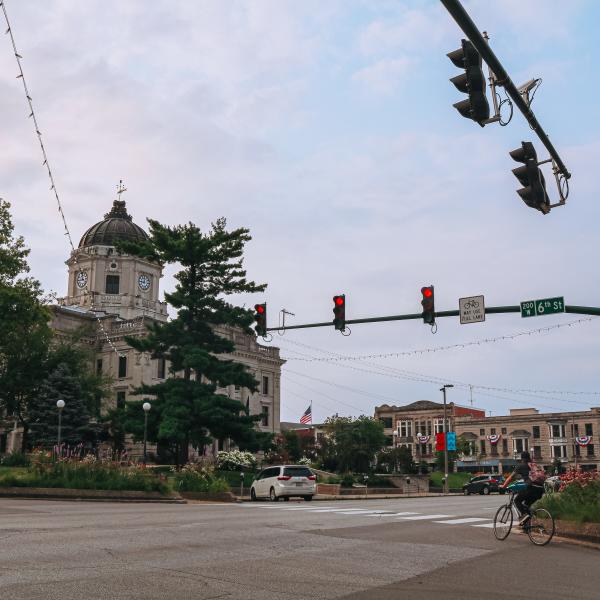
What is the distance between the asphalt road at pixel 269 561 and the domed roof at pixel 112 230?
242ft

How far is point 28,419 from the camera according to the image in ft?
196

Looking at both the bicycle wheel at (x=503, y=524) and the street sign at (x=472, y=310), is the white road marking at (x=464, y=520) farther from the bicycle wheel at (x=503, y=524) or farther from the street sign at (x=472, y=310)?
the street sign at (x=472, y=310)

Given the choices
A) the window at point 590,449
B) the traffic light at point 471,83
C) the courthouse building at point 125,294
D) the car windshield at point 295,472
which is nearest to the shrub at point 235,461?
the car windshield at point 295,472

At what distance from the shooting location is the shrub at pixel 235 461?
5050cm

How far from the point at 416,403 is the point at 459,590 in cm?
10932

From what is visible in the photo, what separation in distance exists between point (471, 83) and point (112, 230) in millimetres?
83349

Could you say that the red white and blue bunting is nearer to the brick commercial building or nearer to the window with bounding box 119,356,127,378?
the brick commercial building

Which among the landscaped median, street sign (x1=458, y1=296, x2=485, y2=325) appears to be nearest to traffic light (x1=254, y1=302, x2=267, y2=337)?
street sign (x1=458, y1=296, x2=485, y2=325)

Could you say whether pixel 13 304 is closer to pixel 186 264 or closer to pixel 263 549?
pixel 186 264

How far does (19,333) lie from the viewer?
186 ft

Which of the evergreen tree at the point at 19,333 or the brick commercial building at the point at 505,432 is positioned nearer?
the evergreen tree at the point at 19,333

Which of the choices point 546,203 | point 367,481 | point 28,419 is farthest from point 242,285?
point 546,203

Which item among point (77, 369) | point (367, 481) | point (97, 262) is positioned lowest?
point (367, 481)

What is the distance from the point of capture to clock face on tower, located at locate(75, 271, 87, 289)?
3509 inches
